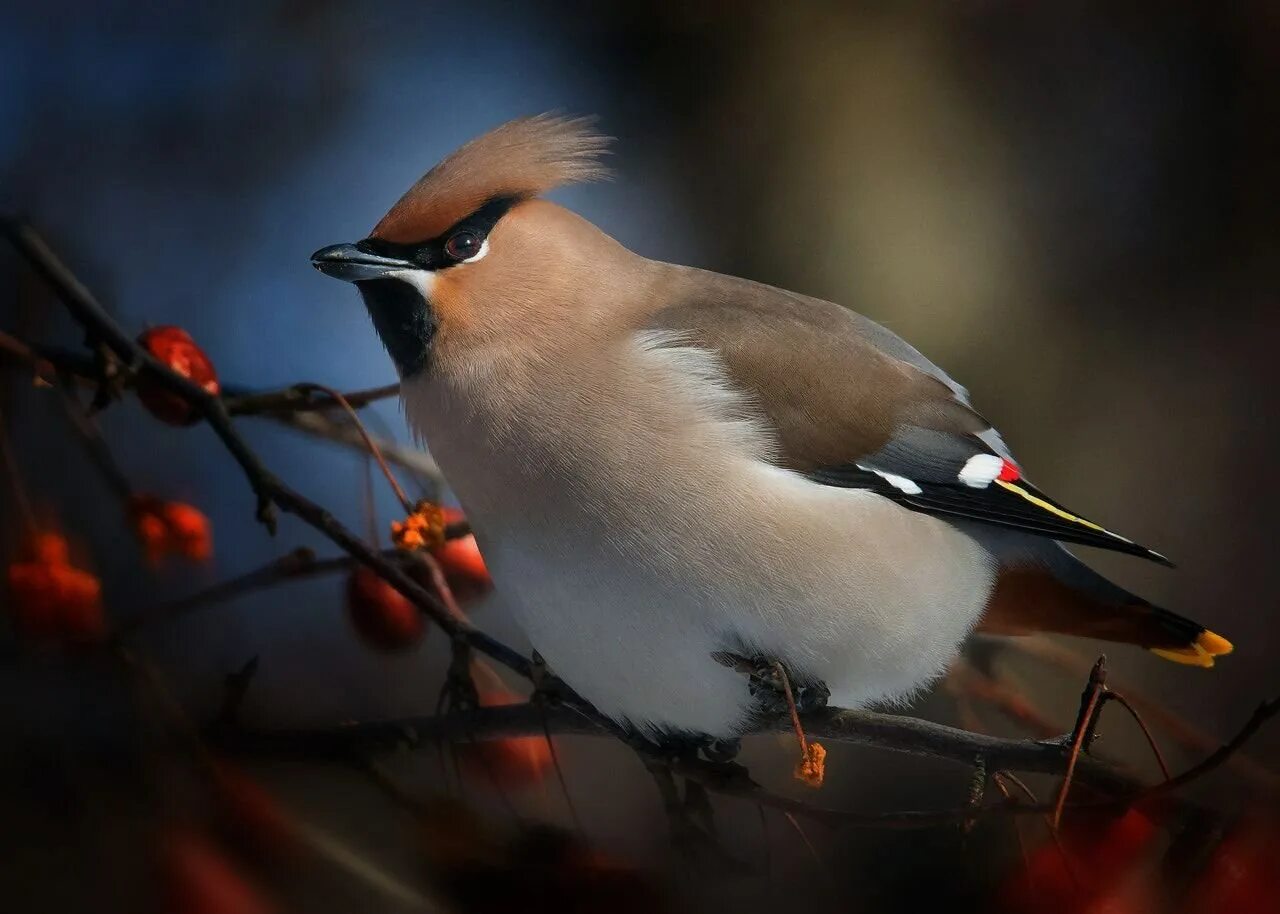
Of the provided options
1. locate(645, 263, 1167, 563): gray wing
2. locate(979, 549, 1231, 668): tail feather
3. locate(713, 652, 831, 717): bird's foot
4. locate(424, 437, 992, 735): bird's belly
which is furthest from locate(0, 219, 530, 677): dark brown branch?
locate(979, 549, 1231, 668): tail feather

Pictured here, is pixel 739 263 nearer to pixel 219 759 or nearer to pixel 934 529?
pixel 934 529

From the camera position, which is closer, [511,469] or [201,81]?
[511,469]

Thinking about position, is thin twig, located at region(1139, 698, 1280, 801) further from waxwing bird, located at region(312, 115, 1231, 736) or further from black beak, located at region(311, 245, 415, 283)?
black beak, located at region(311, 245, 415, 283)

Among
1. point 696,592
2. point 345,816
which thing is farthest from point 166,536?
point 696,592

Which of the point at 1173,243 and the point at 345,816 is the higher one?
the point at 1173,243

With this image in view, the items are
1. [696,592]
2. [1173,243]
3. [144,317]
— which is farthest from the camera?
[144,317]

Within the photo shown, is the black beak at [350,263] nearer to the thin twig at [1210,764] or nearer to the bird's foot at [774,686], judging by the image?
the bird's foot at [774,686]

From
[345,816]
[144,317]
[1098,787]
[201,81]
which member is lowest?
[345,816]
